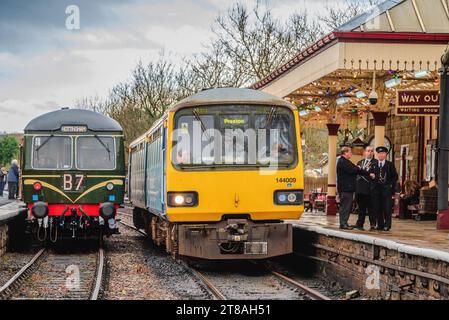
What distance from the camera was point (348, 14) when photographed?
49625 millimetres

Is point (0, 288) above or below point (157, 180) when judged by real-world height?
below

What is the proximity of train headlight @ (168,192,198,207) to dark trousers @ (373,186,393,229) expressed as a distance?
3.41 metres

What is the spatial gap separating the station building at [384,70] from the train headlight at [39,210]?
6.39 meters

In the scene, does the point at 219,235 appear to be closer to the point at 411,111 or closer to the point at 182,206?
the point at 182,206

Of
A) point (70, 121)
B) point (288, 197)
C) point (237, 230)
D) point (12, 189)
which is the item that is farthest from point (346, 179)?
point (12, 189)

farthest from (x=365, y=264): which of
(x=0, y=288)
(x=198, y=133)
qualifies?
(x=0, y=288)

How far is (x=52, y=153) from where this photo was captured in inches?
766

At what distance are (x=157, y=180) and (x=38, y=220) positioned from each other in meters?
3.92

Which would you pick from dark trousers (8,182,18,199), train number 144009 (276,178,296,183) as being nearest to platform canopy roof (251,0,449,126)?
train number 144009 (276,178,296,183)

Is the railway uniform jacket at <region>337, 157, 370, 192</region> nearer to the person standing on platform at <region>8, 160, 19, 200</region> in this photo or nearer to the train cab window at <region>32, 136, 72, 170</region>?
the train cab window at <region>32, 136, 72, 170</region>

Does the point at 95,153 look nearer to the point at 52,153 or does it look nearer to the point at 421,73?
the point at 52,153

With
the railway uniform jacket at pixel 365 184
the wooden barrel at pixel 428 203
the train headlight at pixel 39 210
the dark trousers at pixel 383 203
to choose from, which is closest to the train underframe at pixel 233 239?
the railway uniform jacket at pixel 365 184

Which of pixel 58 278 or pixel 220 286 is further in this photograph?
pixel 58 278

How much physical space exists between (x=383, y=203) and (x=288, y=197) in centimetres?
205
